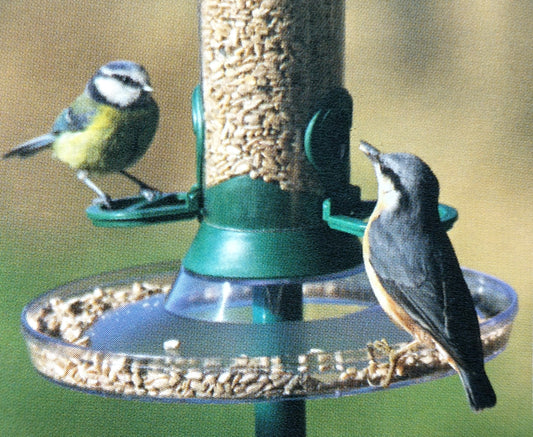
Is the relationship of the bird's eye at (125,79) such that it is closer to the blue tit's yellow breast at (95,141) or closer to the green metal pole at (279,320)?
the blue tit's yellow breast at (95,141)

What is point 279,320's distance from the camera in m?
3.21

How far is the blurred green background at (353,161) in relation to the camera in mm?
5188

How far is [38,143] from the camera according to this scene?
4.04 m

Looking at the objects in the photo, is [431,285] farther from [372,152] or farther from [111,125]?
[111,125]

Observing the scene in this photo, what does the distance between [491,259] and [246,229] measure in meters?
2.68

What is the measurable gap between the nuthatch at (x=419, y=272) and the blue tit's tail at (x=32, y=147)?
4.45 ft

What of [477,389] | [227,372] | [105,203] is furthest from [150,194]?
[477,389]

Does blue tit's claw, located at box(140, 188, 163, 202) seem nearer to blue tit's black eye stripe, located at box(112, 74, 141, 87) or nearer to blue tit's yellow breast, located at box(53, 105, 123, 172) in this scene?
blue tit's yellow breast, located at box(53, 105, 123, 172)

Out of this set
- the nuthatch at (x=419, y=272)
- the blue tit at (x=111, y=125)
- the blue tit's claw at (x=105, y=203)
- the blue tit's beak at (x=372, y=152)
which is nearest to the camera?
the nuthatch at (x=419, y=272)

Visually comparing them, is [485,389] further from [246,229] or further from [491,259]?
[491,259]

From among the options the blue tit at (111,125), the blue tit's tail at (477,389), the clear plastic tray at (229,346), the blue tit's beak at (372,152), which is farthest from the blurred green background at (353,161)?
the blue tit's tail at (477,389)

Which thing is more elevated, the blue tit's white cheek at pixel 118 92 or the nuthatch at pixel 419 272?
the blue tit's white cheek at pixel 118 92

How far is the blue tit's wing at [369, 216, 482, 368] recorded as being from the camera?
2.81 meters

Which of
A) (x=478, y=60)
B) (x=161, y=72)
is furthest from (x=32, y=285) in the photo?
(x=478, y=60)
